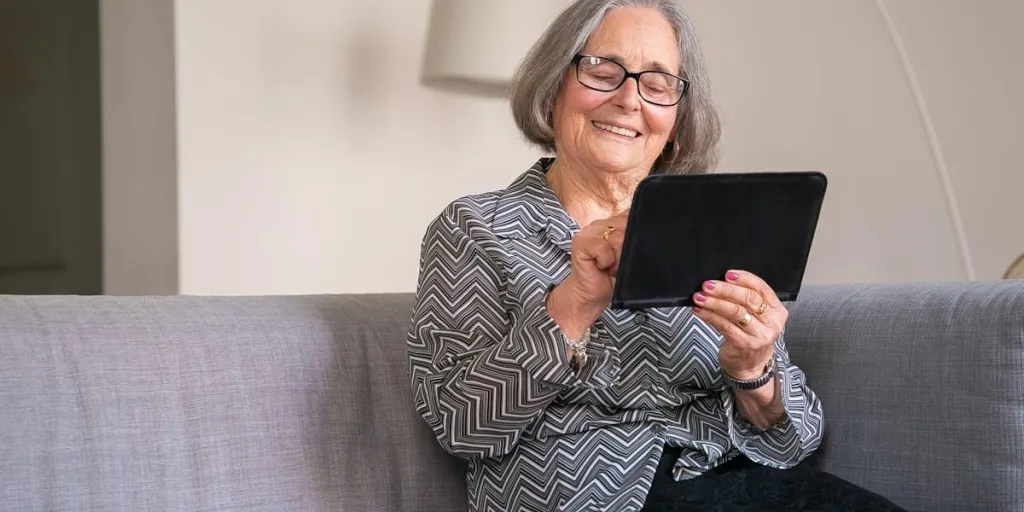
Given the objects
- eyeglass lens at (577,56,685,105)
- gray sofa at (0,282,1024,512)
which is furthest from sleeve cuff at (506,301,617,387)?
eyeglass lens at (577,56,685,105)

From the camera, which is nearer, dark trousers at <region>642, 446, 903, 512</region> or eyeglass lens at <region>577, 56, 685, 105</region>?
Answer: dark trousers at <region>642, 446, 903, 512</region>

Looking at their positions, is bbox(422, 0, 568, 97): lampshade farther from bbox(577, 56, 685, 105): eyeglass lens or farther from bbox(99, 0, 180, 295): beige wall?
bbox(577, 56, 685, 105): eyeglass lens

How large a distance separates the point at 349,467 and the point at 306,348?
15cm

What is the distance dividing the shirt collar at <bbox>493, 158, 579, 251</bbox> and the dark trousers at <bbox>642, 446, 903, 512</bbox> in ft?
0.94

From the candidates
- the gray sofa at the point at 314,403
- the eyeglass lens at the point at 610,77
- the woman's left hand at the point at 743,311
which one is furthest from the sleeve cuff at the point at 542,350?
the eyeglass lens at the point at 610,77

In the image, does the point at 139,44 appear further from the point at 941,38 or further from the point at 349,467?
the point at 941,38

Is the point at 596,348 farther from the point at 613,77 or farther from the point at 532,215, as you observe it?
the point at 613,77

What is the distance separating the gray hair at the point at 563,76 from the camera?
1.40 metres

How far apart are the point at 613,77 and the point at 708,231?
37cm

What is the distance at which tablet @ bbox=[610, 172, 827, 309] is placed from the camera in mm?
1049

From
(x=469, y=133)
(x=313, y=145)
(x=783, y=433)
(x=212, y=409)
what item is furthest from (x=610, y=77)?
(x=469, y=133)

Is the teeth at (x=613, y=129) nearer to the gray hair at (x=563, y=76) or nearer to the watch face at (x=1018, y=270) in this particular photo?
the gray hair at (x=563, y=76)

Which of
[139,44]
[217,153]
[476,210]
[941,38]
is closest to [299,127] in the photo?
[217,153]

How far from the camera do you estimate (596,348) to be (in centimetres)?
123
